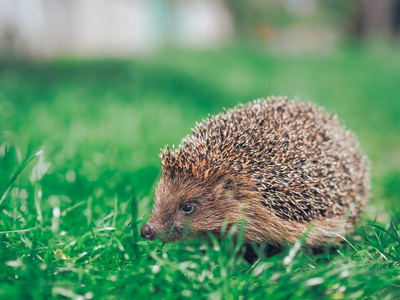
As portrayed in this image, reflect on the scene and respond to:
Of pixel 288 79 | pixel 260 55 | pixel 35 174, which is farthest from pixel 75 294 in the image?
pixel 260 55

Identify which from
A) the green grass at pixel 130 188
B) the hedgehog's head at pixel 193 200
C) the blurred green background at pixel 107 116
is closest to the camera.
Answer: the green grass at pixel 130 188

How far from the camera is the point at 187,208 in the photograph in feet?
10.9

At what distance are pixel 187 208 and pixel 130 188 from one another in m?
0.99

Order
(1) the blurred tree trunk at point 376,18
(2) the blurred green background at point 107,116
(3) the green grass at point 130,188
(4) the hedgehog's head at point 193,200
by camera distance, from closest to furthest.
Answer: (3) the green grass at point 130,188 < (2) the blurred green background at point 107,116 < (4) the hedgehog's head at point 193,200 < (1) the blurred tree trunk at point 376,18

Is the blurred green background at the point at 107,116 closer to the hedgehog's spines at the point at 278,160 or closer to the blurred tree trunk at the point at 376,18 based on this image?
the hedgehog's spines at the point at 278,160

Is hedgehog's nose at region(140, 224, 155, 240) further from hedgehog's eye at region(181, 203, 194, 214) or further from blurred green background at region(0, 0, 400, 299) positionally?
hedgehog's eye at region(181, 203, 194, 214)

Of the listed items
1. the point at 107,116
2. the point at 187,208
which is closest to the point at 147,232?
the point at 187,208

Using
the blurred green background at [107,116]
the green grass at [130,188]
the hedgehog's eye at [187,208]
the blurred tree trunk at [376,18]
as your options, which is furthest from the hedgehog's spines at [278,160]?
the blurred tree trunk at [376,18]

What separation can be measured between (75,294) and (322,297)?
1484 mm

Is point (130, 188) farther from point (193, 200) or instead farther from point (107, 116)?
point (107, 116)

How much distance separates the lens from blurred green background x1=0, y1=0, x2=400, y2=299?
9.68 feet

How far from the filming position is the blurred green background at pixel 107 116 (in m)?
2.95

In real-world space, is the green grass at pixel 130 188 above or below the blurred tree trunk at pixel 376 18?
below

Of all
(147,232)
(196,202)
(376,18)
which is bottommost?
(147,232)
